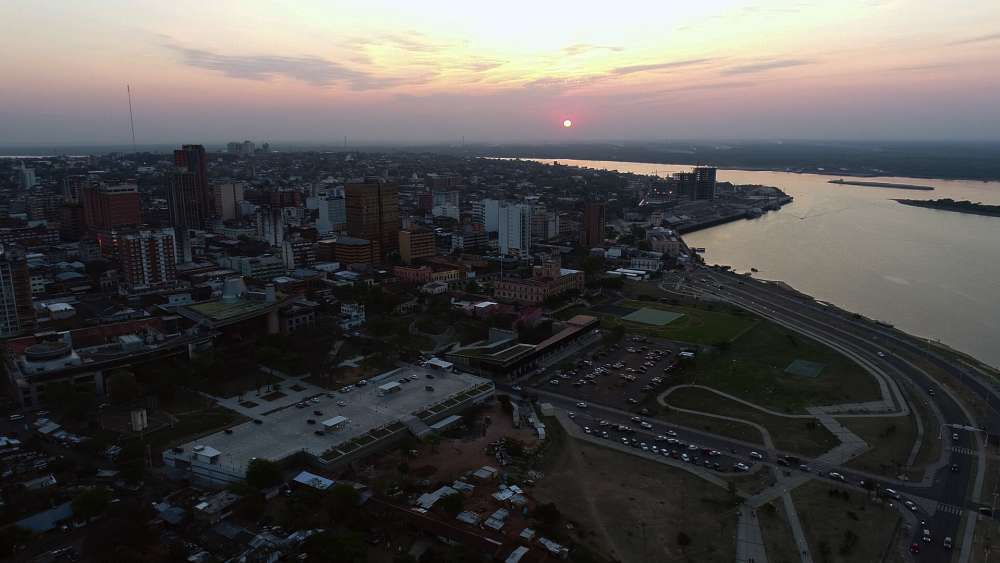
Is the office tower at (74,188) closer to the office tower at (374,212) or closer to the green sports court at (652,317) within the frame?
the office tower at (374,212)

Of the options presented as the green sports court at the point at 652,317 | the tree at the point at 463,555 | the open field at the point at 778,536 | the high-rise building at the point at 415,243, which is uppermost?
the high-rise building at the point at 415,243

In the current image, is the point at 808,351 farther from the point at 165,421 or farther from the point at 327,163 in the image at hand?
the point at 327,163

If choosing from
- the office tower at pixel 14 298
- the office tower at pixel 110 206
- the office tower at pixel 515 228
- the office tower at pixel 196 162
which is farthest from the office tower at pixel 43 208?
the office tower at pixel 515 228

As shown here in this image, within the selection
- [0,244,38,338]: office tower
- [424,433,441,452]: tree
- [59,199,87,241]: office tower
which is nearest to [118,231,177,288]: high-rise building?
[0,244,38,338]: office tower

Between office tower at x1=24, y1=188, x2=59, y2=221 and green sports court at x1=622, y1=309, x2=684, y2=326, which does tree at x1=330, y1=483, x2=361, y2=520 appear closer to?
green sports court at x1=622, y1=309, x2=684, y2=326

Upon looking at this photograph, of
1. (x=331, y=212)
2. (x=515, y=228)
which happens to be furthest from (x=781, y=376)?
(x=331, y=212)

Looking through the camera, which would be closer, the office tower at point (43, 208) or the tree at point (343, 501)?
the tree at point (343, 501)
